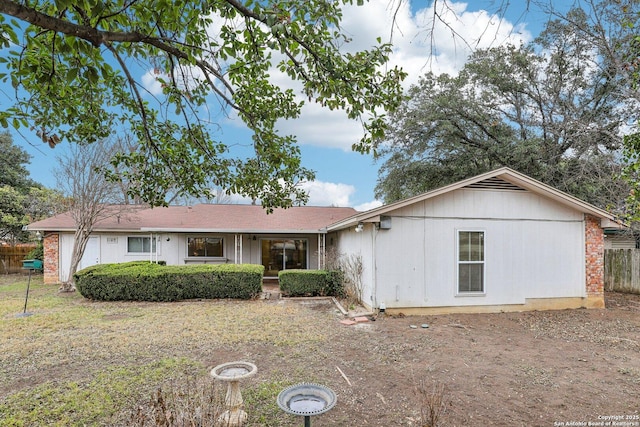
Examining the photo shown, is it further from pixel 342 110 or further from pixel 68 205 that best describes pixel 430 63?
pixel 68 205

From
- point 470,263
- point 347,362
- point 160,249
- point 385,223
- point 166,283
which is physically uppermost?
point 385,223

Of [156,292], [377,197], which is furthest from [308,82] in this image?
[377,197]

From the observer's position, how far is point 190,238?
15031mm

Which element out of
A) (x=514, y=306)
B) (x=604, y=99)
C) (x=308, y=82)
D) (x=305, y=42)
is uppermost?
(x=604, y=99)

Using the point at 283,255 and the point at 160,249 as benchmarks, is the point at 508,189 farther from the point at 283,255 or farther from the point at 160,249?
the point at 160,249

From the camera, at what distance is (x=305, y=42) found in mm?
3547

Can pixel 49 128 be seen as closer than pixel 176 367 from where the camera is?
Yes

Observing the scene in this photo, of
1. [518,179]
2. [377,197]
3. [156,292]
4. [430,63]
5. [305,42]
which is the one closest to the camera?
[430,63]

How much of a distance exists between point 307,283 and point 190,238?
675 centimetres

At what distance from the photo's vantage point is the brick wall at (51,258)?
14.0 metres

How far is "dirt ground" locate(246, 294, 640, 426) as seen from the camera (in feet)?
12.2

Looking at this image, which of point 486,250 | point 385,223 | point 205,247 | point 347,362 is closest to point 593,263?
point 486,250

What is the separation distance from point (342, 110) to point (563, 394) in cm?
448

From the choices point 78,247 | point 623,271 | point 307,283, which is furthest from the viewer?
point 78,247
